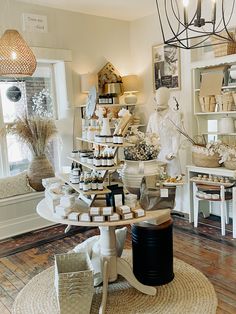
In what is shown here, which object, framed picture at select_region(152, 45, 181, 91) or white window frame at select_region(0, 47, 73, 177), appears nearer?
white window frame at select_region(0, 47, 73, 177)

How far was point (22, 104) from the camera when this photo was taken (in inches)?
167

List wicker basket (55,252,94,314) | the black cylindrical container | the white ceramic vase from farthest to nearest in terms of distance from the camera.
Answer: the black cylindrical container → the white ceramic vase → wicker basket (55,252,94,314)

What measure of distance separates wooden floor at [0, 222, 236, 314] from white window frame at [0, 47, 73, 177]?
48.3 inches

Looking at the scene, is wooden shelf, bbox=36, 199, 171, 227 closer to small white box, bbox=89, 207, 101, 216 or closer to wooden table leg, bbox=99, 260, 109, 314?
small white box, bbox=89, 207, 101, 216

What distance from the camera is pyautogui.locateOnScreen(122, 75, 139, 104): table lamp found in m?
4.75

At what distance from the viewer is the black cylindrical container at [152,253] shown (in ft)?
8.64

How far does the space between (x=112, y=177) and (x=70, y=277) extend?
84 cm

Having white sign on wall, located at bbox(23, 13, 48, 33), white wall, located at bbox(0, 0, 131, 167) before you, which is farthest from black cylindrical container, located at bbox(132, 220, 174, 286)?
white sign on wall, located at bbox(23, 13, 48, 33)

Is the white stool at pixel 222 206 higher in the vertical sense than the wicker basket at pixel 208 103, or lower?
lower

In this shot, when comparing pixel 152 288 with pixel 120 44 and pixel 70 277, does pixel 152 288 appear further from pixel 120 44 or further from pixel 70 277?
pixel 120 44

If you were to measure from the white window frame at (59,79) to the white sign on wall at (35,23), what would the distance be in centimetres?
24

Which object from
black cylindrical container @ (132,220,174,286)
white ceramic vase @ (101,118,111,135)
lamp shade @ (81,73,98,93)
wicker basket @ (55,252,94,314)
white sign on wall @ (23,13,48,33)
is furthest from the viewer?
lamp shade @ (81,73,98,93)

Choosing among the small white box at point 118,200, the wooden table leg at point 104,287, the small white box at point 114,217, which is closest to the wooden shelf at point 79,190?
the small white box at point 118,200

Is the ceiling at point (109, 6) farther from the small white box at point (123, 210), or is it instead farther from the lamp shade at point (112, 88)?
the small white box at point (123, 210)
